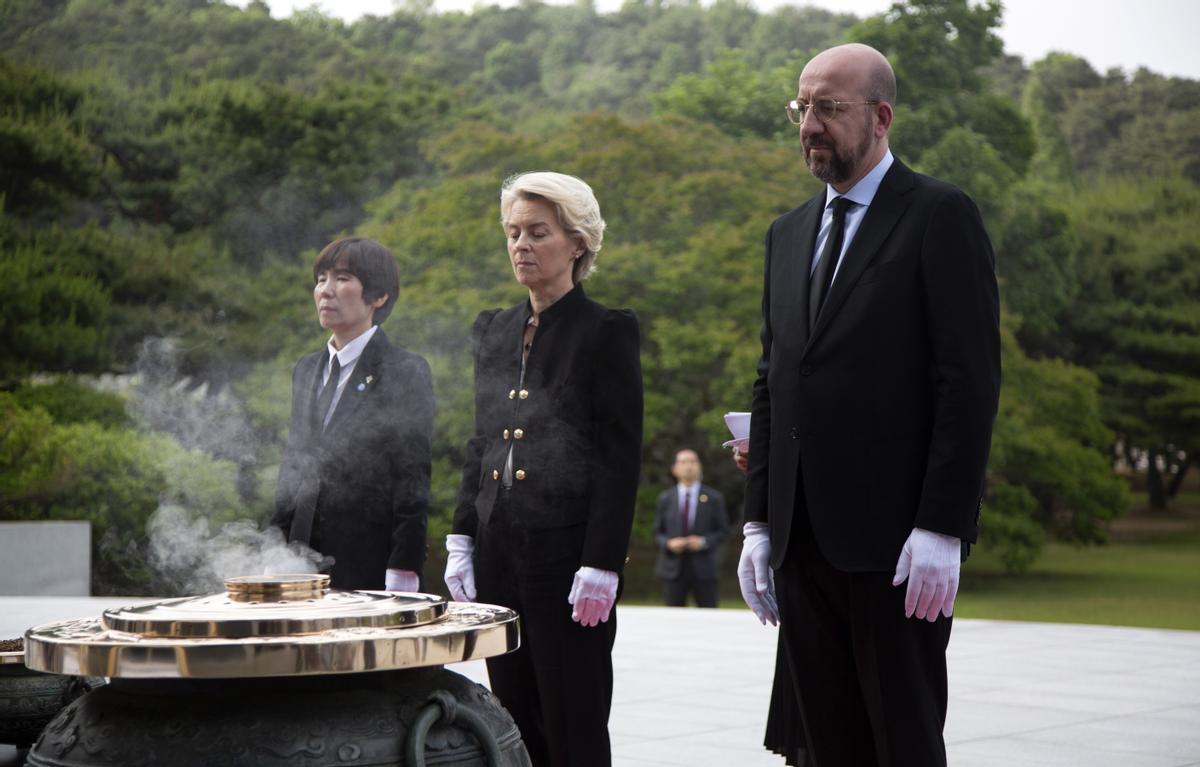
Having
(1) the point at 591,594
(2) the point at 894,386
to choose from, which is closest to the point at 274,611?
(1) the point at 591,594

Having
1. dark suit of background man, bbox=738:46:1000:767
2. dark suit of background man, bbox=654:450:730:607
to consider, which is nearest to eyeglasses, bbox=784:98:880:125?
dark suit of background man, bbox=738:46:1000:767

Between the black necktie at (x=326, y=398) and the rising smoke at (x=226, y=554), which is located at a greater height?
the black necktie at (x=326, y=398)

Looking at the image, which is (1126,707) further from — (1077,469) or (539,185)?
(1077,469)

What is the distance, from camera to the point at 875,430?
2.46m

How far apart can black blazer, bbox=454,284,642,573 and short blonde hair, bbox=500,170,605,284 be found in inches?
5.0

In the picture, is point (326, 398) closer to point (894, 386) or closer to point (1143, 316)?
point (894, 386)

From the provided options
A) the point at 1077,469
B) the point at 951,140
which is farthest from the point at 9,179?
the point at 1077,469

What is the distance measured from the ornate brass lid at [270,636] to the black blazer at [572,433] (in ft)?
1.99

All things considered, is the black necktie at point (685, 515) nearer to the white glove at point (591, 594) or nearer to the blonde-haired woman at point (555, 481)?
the blonde-haired woman at point (555, 481)

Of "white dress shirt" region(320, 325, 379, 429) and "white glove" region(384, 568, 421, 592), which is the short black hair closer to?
"white dress shirt" region(320, 325, 379, 429)

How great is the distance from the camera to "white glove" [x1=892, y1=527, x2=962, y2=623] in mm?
2336

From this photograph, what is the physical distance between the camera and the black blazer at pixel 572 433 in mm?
2963

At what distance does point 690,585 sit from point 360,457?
Result: 311 inches

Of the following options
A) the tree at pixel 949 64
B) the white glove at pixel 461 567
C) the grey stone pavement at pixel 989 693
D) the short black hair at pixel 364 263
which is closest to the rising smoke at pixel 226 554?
the white glove at pixel 461 567
